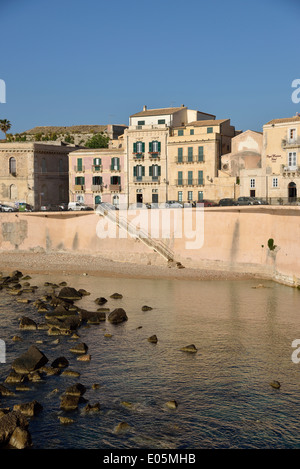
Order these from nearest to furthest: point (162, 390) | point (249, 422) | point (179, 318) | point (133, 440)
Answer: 1. point (133, 440)
2. point (249, 422)
3. point (162, 390)
4. point (179, 318)

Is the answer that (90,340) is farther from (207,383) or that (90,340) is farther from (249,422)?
(249,422)

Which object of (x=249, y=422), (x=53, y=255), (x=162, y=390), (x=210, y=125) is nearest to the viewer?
(x=249, y=422)

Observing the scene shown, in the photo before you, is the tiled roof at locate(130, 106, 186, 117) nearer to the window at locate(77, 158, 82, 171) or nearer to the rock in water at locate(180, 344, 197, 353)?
the window at locate(77, 158, 82, 171)

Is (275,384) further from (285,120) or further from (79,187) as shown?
(79,187)

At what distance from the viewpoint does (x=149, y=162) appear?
64.9 m

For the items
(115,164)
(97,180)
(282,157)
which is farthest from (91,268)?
(282,157)

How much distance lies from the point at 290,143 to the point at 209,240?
14.4 meters

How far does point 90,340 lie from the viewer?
28.6 meters

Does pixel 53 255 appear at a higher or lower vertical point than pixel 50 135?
lower

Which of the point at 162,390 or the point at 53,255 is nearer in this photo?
the point at 162,390

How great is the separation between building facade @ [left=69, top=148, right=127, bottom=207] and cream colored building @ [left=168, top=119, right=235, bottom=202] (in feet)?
21.6

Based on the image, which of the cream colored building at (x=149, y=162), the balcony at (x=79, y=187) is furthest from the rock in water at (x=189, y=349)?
the balcony at (x=79, y=187)

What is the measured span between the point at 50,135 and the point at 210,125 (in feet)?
171
